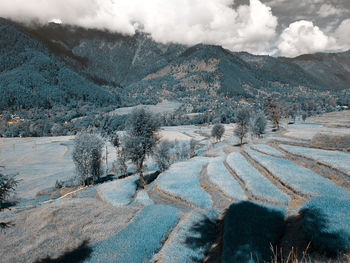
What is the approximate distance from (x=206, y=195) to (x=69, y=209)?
1902 cm

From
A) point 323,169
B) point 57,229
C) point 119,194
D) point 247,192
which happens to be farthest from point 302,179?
point 57,229

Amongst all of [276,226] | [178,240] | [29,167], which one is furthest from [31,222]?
[29,167]

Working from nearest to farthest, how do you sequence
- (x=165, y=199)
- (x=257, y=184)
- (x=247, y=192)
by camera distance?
(x=247, y=192) → (x=257, y=184) → (x=165, y=199)

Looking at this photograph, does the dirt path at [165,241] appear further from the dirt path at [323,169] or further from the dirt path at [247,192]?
the dirt path at [323,169]

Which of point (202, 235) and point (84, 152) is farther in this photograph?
point (84, 152)

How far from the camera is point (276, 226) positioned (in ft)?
50.3

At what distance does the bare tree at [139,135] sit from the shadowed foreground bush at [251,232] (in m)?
24.1

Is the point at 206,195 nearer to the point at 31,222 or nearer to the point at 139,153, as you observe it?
the point at 139,153

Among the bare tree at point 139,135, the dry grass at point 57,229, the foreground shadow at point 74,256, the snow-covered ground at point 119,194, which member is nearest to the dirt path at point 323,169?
the dry grass at point 57,229

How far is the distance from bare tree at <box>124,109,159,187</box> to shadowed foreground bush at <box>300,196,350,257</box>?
29.8 m

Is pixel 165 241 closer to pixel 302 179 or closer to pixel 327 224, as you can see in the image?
pixel 327 224

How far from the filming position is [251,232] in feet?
48.0

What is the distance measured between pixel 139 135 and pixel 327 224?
3326 cm

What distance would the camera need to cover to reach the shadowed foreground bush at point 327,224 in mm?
10867
